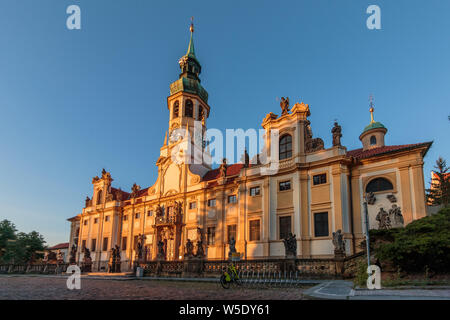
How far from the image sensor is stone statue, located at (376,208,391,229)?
2352 cm

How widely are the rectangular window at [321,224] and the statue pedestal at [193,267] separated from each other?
10.2m

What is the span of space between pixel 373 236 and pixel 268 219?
12.1 m

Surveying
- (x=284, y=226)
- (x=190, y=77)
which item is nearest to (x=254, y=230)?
(x=284, y=226)

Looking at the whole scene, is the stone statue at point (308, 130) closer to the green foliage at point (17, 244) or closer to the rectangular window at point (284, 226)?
the rectangular window at point (284, 226)

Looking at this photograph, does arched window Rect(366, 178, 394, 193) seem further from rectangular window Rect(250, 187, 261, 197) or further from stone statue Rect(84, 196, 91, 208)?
stone statue Rect(84, 196, 91, 208)

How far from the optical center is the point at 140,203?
42.8 metres

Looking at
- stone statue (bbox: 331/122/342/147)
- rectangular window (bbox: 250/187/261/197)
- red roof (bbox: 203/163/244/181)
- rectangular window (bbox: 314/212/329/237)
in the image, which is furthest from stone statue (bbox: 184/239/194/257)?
stone statue (bbox: 331/122/342/147)

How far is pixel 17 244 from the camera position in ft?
164

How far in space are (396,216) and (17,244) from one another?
52334 mm

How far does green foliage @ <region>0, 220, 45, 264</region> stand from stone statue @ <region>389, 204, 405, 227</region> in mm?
51043

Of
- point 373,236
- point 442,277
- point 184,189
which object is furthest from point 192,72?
point 442,277

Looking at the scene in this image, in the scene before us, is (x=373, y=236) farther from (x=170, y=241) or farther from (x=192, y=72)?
(x=192, y=72)

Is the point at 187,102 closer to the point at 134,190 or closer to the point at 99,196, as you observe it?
the point at 134,190
